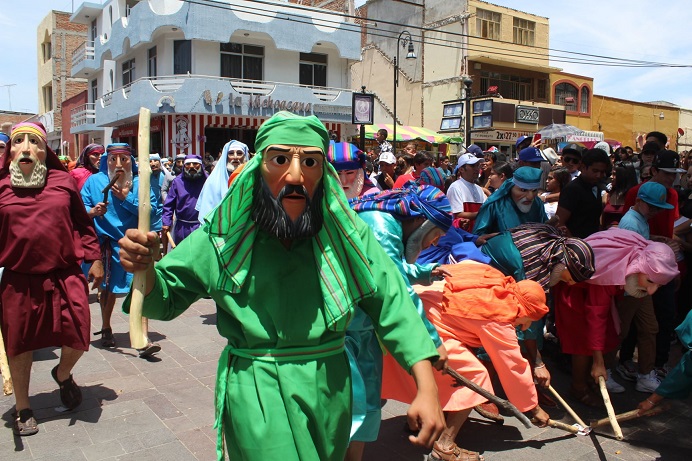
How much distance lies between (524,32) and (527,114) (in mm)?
5074

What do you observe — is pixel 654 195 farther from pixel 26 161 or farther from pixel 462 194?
pixel 26 161

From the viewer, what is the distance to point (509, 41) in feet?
110

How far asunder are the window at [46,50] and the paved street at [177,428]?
42.7 metres

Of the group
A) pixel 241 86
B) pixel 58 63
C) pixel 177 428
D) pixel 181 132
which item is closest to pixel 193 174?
pixel 177 428

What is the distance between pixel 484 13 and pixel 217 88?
15.6 metres

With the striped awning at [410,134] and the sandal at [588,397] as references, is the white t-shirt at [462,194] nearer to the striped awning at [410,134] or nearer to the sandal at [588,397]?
the sandal at [588,397]

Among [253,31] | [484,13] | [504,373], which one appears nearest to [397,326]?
[504,373]

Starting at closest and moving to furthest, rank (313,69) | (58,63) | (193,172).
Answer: (193,172), (313,69), (58,63)

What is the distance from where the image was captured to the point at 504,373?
3988 millimetres

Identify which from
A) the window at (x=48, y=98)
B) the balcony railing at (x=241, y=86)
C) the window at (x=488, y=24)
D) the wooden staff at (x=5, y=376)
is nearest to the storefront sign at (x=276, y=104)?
the balcony railing at (x=241, y=86)

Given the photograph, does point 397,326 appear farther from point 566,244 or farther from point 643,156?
point 643,156

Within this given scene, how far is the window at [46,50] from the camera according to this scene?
4244 centimetres

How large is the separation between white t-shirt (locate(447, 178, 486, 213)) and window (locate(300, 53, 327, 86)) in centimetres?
2188

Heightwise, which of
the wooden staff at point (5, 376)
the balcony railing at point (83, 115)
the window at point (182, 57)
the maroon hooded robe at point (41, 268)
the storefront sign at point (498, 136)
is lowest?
the wooden staff at point (5, 376)
